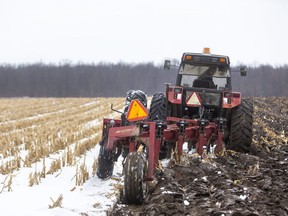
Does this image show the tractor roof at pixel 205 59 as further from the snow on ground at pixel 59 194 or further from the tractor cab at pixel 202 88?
the snow on ground at pixel 59 194

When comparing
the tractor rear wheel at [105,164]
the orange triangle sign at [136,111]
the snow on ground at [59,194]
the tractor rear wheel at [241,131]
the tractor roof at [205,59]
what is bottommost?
the snow on ground at [59,194]

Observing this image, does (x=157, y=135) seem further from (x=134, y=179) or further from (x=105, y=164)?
(x=105, y=164)

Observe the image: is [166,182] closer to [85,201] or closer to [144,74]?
[85,201]

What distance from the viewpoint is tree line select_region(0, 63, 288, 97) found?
70.2 meters

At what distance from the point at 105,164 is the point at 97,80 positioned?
229 ft

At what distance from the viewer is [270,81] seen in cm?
7206

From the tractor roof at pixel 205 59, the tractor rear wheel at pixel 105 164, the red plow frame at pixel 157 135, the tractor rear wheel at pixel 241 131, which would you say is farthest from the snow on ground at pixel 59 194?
the tractor roof at pixel 205 59

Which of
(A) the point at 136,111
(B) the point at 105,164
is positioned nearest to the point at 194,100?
(B) the point at 105,164

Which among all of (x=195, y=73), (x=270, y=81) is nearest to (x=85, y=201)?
(x=195, y=73)

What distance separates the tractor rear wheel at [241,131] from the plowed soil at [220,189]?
624 mm

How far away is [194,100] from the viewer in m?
6.79

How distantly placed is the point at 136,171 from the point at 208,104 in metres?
3.26

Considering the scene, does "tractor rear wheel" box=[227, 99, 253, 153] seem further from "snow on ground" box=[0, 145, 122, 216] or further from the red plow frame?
"snow on ground" box=[0, 145, 122, 216]

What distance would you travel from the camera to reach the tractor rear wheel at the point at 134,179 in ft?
13.2
